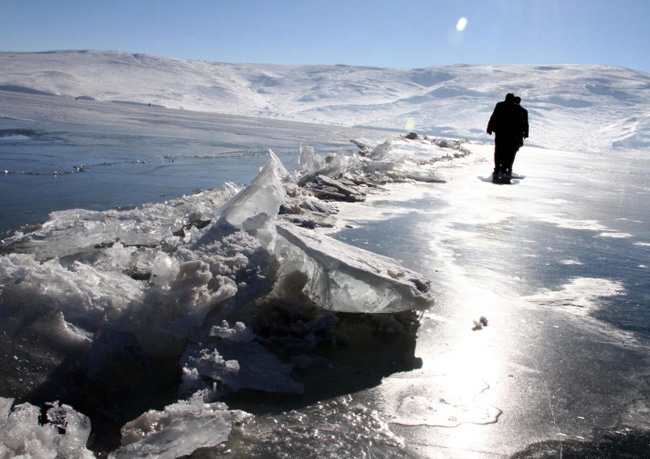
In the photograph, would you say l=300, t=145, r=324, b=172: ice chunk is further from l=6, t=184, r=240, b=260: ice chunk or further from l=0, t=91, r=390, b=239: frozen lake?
l=6, t=184, r=240, b=260: ice chunk

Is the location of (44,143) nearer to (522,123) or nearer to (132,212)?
(132,212)

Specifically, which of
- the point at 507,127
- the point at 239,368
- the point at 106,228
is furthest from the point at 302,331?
the point at 507,127

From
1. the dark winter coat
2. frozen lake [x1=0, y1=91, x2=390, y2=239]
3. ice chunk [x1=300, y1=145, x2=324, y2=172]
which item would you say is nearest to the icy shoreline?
frozen lake [x1=0, y1=91, x2=390, y2=239]

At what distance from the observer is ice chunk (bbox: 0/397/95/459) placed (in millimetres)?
994

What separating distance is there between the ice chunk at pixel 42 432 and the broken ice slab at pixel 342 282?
811 millimetres

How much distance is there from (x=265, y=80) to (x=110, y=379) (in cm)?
7872

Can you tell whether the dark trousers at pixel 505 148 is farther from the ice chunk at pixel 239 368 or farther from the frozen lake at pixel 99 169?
the ice chunk at pixel 239 368

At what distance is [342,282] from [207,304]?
1.49 ft

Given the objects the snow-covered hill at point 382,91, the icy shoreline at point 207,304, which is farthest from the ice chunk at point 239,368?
the snow-covered hill at point 382,91

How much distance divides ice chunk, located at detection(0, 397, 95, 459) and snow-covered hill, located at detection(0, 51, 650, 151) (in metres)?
34.1

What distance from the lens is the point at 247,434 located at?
1.15 m

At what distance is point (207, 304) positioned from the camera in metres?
1.57

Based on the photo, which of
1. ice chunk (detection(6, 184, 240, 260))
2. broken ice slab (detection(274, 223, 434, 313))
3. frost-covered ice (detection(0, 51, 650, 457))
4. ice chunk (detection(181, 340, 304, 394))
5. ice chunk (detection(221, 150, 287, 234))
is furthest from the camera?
ice chunk (detection(6, 184, 240, 260))

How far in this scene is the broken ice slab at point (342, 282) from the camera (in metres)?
1.69
